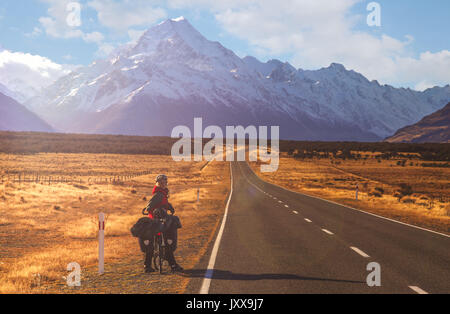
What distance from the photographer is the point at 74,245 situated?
13461 millimetres

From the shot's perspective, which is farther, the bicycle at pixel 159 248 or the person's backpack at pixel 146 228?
the bicycle at pixel 159 248

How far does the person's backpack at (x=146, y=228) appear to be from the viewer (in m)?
8.24

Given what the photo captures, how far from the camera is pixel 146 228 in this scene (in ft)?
27.2

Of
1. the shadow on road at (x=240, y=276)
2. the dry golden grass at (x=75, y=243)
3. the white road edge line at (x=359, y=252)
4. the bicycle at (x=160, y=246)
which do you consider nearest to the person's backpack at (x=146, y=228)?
the bicycle at (x=160, y=246)

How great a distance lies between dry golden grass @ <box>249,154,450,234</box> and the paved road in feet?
23.8

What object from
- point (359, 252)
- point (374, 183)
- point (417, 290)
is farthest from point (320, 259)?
point (374, 183)

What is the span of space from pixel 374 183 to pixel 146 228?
4918 centimetres

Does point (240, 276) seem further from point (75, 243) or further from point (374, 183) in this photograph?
point (374, 183)

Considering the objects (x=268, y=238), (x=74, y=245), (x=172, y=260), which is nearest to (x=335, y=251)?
(x=268, y=238)

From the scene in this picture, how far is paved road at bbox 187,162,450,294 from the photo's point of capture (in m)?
7.24

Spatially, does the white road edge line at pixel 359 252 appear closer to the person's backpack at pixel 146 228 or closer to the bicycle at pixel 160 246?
the bicycle at pixel 160 246

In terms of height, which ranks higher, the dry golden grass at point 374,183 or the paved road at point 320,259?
the paved road at point 320,259

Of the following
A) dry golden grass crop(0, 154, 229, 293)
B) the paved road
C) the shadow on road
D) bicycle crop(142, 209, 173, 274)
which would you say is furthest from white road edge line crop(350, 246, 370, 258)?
bicycle crop(142, 209, 173, 274)

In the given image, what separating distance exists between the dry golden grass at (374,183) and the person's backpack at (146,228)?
586 inches
